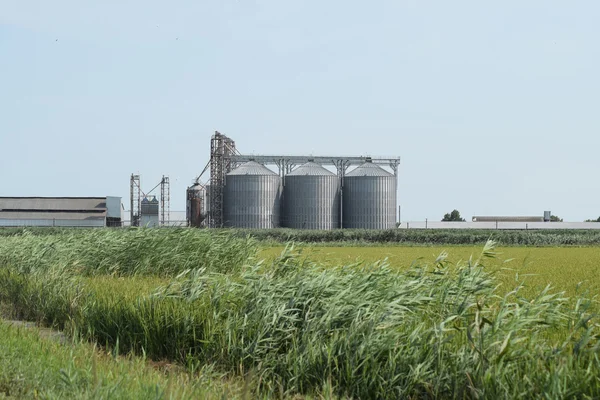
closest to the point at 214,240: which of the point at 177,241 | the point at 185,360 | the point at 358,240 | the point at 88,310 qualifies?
the point at 177,241

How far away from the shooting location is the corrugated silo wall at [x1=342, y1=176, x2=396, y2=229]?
64.0m

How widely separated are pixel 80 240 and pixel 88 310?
28.2ft

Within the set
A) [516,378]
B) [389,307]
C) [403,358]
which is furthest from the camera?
[389,307]

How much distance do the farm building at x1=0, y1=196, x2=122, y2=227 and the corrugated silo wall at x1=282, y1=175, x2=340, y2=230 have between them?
23.1m

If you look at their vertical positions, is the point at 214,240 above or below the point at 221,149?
below

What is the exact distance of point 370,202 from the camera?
64062 millimetres

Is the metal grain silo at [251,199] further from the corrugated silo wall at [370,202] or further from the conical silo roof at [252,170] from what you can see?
the corrugated silo wall at [370,202]

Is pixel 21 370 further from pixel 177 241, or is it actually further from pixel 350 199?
pixel 350 199

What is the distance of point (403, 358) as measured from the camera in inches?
261

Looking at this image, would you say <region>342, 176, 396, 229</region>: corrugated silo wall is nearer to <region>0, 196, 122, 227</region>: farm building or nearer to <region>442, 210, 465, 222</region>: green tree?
<region>0, 196, 122, 227</region>: farm building

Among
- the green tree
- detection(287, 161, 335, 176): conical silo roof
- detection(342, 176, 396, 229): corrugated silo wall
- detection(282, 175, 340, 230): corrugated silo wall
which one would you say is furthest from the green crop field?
the green tree

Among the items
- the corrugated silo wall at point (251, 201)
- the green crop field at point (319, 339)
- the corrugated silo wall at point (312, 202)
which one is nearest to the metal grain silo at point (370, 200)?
the corrugated silo wall at point (312, 202)

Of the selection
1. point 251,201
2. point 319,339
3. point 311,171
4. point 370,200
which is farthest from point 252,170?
point 319,339

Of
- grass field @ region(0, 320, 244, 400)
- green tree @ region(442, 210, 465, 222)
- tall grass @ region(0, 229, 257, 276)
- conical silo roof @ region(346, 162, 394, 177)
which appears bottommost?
grass field @ region(0, 320, 244, 400)
